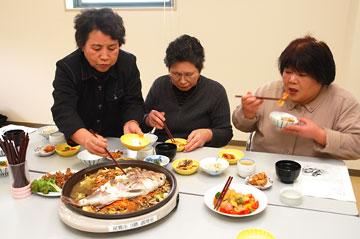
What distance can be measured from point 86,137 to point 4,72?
3.54m

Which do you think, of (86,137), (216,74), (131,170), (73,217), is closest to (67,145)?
(86,137)

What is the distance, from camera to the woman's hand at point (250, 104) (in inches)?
68.0

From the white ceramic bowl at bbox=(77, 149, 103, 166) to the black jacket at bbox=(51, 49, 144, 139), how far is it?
12cm

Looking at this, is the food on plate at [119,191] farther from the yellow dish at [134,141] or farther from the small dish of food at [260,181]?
the small dish of food at [260,181]

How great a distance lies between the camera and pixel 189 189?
1.42 m

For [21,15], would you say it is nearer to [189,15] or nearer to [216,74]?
[189,15]

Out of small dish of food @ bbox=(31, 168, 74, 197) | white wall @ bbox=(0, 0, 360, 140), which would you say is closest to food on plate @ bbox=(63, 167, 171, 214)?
small dish of food @ bbox=(31, 168, 74, 197)

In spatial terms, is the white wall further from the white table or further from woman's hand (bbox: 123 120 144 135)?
the white table

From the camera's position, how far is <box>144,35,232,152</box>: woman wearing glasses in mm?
1977

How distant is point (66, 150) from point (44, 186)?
0.40 metres

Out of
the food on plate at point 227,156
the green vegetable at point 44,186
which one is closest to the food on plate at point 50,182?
the green vegetable at point 44,186

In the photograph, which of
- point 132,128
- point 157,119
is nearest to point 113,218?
point 132,128

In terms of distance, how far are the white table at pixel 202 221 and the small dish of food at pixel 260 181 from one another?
0.03 meters

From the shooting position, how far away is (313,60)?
1667 mm
